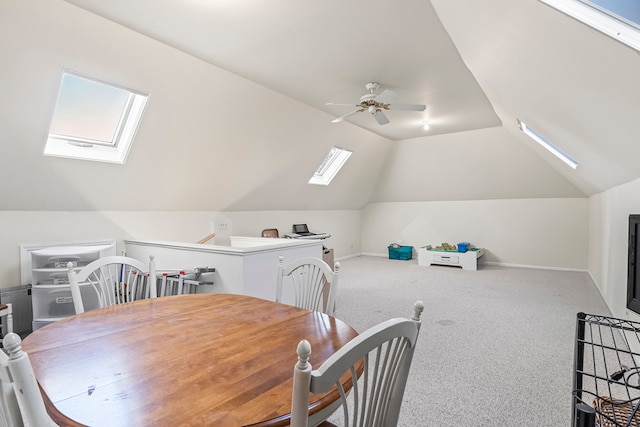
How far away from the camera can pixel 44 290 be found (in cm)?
307

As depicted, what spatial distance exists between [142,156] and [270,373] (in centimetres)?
340

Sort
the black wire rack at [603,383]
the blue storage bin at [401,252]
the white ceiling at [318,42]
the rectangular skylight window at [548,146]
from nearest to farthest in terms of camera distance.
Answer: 1. the black wire rack at [603,383]
2. the white ceiling at [318,42]
3. the rectangular skylight window at [548,146]
4. the blue storage bin at [401,252]

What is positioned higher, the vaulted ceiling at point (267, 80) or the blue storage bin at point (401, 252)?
the vaulted ceiling at point (267, 80)

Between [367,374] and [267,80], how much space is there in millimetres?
3605

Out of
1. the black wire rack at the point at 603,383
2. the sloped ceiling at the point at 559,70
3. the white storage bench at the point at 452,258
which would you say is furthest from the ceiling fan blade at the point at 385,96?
the white storage bench at the point at 452,258

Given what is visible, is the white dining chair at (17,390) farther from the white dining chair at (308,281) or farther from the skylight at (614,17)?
the skylight at (614,17)

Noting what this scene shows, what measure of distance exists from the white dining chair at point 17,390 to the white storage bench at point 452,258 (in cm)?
707

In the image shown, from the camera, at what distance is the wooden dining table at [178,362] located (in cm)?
88

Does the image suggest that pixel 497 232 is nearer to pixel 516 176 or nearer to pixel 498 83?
pixel 516 176

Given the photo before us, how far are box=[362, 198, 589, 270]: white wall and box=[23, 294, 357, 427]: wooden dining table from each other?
680 centimetres

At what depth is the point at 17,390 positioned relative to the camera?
688mm

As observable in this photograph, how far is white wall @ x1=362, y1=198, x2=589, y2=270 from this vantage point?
6562 millimetres

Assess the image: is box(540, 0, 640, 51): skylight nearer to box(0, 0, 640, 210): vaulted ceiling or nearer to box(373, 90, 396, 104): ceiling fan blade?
box(0, 0, 640, 210): vaulted ceiling

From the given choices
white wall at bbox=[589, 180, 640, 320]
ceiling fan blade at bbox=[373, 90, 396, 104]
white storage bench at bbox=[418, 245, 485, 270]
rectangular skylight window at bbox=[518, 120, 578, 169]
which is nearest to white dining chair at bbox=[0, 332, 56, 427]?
ceiling fan blade at bbox=[373, 90, 396, 104]
